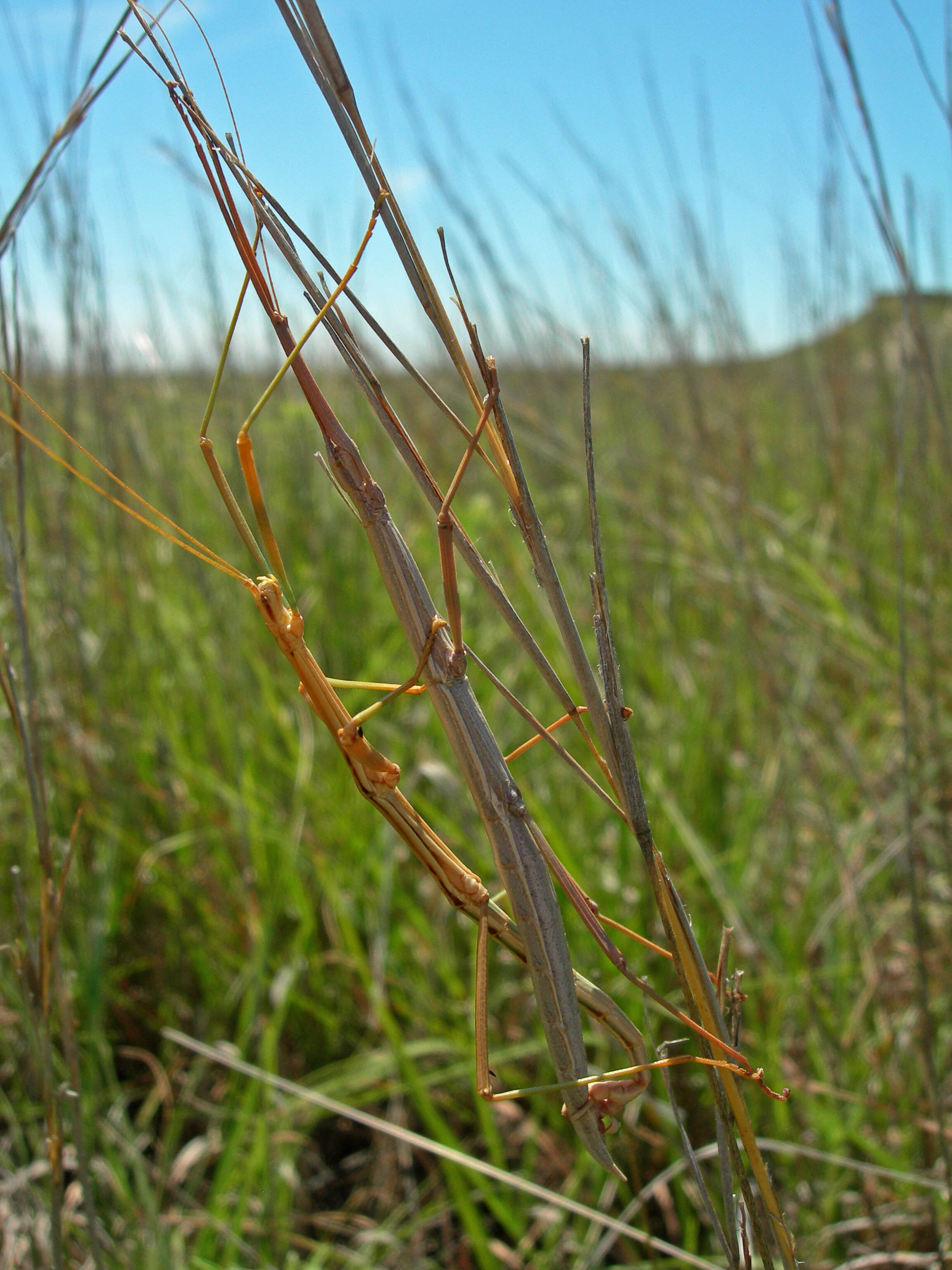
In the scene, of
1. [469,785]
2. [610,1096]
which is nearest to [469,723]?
[469,785]

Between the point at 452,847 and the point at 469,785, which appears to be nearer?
the point at 469,785

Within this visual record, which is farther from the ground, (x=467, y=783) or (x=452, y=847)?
(x=467, y=783)

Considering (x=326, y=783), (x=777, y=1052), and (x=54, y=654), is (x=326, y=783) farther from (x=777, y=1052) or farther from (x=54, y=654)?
(x=777, y=1052)

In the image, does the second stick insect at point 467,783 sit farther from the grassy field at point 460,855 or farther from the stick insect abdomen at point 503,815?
the grassy field at point 460,855

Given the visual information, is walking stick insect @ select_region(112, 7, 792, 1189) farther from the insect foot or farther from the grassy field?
the grassy field

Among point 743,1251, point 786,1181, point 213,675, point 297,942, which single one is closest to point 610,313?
point 213,675

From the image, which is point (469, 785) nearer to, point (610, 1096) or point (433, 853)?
point (433, 853)
